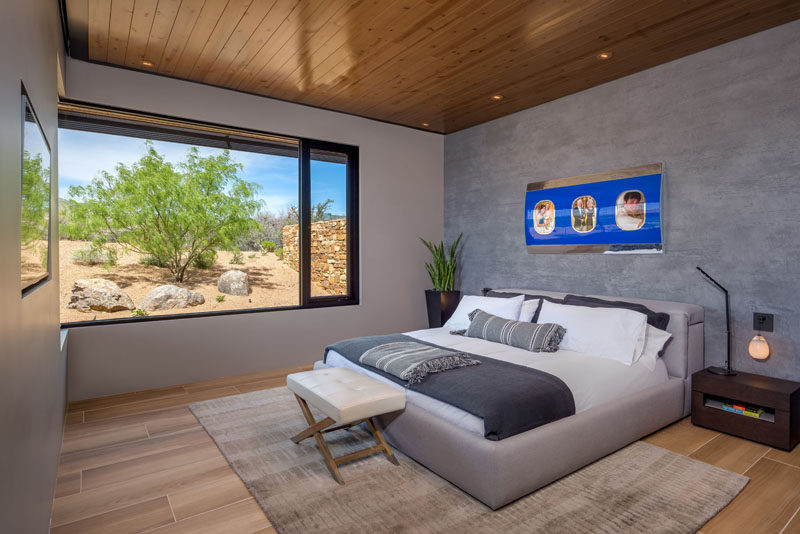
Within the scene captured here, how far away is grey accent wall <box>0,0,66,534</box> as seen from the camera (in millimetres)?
1146

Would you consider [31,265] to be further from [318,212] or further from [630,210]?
[630,210]

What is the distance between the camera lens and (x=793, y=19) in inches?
116

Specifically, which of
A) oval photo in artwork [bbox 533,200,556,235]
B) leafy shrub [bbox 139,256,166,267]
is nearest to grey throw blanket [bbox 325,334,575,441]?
oval photo in artwork [bbox 533,200,556,235]

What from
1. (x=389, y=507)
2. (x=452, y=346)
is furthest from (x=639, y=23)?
(x=389, y=507)

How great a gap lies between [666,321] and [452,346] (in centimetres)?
159

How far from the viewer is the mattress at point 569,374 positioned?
2514 mm

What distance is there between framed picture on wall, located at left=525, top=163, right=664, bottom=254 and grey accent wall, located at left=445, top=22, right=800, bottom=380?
87 millimetres

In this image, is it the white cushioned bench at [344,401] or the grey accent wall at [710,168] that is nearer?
the white cushioned bench at [344,401]

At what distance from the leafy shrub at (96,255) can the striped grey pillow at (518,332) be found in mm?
3525

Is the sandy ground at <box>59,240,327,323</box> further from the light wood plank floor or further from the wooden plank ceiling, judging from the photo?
the wooden plank ceiling

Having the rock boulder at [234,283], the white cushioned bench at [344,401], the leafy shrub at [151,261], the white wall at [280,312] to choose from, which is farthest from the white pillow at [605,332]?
the leafy shrub at [151,261]

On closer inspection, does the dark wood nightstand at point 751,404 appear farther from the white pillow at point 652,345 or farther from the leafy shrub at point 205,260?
the leafy shrub at point 205,260

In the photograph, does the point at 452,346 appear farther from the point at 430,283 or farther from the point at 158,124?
the point at 158,124

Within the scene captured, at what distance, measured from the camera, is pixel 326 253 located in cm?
505
